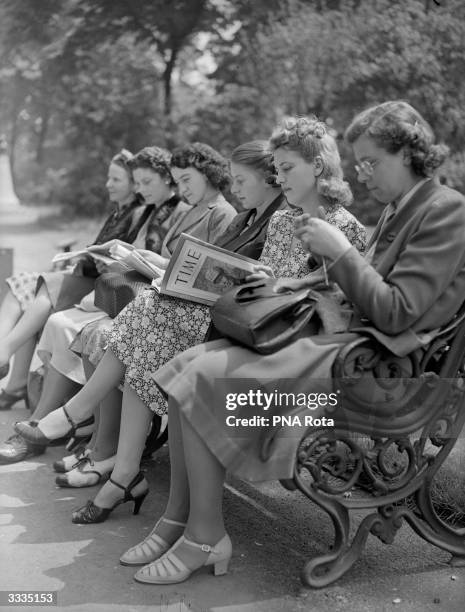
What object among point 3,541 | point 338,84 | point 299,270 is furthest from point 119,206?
point 338,84

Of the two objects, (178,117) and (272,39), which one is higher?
(272,39)

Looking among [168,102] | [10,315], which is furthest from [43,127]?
[10,315]

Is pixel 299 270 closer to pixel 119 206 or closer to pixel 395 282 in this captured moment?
pixel 395 282

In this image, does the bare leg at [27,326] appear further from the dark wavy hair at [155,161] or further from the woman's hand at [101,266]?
the dark wavy hair at [155,161]

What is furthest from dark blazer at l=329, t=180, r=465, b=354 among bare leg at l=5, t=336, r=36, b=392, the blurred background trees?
the blurred background trees

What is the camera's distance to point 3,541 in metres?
3.10

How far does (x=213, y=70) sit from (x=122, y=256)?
8.79 m

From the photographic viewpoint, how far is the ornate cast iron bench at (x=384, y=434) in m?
2.66

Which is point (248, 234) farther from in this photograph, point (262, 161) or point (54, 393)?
point (54, 393)

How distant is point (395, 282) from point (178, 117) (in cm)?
1188

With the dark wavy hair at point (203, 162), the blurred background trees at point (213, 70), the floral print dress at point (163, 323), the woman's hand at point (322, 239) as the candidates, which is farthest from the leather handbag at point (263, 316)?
the blurred background trees at point (213, 70)

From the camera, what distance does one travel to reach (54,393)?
4391 mm

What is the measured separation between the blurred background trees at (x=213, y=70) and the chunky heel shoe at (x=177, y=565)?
4.12 meters

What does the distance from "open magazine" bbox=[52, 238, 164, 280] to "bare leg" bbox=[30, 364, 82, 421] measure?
67 cm
